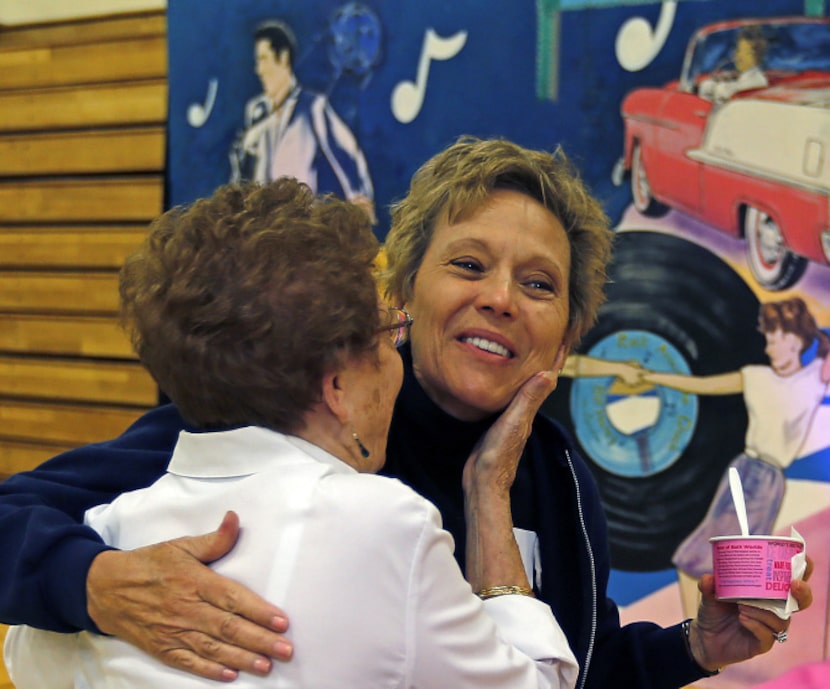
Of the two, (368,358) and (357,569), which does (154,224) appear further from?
(357,569)

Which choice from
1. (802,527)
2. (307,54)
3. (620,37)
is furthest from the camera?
(307,54)

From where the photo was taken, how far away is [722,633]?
1.60m

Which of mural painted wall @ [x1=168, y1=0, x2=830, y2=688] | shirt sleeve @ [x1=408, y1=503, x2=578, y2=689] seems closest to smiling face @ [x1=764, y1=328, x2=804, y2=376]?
mural painted wall @ [x1=168, y1=0, x2=830, y2=688]

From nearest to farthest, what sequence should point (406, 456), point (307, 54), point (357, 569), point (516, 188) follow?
1. point (357, 569)
2. point (406, 456)
3. point (516, 188)
4. point (307, 54)

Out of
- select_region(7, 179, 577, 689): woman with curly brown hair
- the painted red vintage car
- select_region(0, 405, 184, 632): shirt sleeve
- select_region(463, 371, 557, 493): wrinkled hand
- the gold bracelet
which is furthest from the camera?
the painted red vintage car

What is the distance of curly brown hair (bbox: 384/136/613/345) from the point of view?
168cm

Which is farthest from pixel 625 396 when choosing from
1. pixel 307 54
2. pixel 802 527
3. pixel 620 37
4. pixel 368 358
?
pixel 368 358

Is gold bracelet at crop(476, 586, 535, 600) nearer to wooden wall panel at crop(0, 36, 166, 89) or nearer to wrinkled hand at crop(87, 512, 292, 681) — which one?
wrinkled hand at crop(87, 512, 292, 681)

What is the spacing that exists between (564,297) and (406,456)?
409 millimetres

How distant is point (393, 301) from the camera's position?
179 centimetres

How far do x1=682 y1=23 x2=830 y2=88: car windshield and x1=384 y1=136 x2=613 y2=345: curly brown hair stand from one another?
2.21 meters

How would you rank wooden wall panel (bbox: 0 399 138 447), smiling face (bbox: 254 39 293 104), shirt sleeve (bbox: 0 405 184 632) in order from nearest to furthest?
shirt sleeve (bbox: 0 405 184 632), smiling face (bbox: 254 39 293 104), wooden wall panel (bbox: 0 399 138 447)

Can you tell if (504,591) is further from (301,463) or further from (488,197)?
(488,197)

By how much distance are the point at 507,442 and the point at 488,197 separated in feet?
1.43
